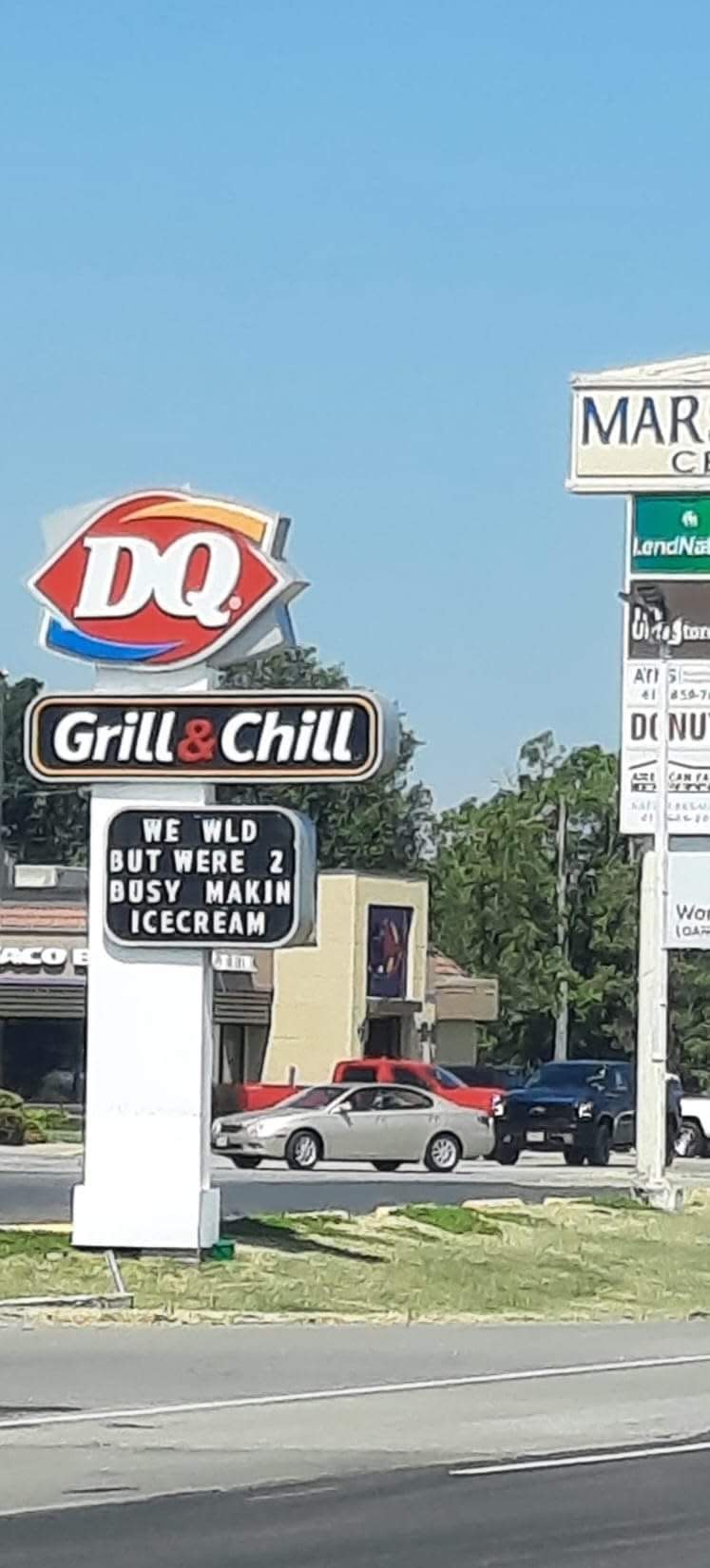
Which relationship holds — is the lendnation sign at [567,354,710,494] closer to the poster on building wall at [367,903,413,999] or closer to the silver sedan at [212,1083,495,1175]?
the silver sedan at [212,1083,495,1175]

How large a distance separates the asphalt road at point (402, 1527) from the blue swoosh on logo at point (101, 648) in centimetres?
1065

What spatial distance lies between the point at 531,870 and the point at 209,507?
58.0m

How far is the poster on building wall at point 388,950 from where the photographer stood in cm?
6059

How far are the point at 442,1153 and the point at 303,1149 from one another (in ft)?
7.33

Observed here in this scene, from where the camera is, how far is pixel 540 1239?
2542 centimetres

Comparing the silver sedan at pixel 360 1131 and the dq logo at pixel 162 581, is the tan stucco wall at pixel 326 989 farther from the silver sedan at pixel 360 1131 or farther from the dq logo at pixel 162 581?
the dq logo at pixel 162 581

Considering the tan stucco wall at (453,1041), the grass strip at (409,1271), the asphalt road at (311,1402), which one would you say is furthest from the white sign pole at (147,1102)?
the tan stucco wall at (453,1041)

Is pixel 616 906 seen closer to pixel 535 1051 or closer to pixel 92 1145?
pixel 535 1051

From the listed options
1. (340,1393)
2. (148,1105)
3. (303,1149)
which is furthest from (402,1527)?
(303,1149)

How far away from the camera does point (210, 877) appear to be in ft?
71.2

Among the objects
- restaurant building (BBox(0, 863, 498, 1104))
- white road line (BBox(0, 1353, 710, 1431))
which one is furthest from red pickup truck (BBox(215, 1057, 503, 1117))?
white road line (BBox(0, 1353, 710, 1431))

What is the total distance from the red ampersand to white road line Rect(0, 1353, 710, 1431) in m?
6.38

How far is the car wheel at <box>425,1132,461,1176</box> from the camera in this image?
38.3 metres

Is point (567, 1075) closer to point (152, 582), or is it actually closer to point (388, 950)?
point (388, 950)
